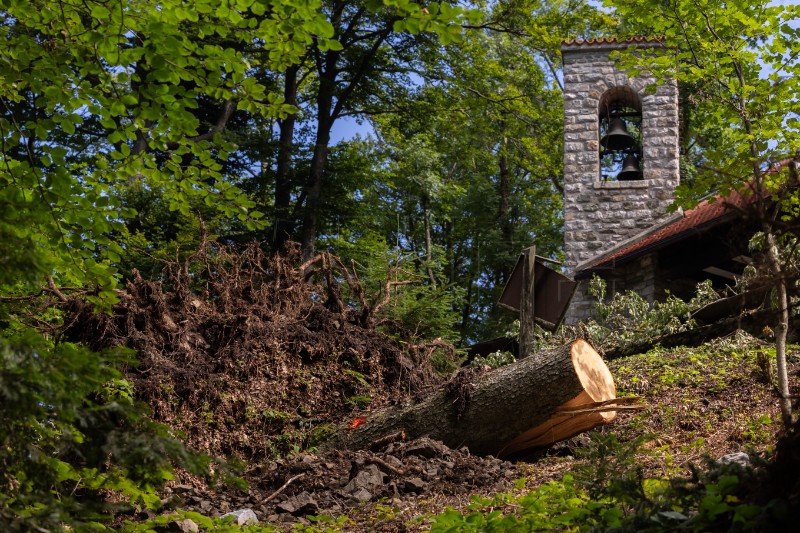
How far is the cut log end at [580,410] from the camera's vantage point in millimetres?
7344

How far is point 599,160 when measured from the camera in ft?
53.4

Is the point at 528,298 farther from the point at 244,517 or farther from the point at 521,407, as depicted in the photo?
the point at 244,517

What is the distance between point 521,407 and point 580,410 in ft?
1.70

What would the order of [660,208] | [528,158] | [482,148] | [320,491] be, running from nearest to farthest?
[320,491] < [660,208] < [528,158] < [482,148]

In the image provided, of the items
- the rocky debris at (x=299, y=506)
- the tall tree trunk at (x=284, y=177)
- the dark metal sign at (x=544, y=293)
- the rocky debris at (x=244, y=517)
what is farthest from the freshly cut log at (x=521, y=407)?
the tall tree trunk at (x=284, y=177)

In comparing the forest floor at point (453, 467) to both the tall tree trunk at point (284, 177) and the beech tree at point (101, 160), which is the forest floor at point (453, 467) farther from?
the tall tree trunk at point (284, 177)

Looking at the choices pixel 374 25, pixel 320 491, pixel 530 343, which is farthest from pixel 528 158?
pixel 320 491

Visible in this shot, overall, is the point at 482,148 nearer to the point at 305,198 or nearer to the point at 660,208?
the point at 305,198

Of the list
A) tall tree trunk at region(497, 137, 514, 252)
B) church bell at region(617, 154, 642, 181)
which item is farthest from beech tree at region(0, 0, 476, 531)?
tall tree trunk at region(497, 137, 514, 252)

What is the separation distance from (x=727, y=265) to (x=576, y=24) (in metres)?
8.42

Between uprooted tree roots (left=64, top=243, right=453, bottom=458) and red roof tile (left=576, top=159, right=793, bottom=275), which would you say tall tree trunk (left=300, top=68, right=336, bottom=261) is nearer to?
red roof tile (left=576, top=159, right=793, bottom=275)

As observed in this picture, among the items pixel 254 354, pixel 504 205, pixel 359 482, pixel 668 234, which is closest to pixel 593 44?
pixel 668 234

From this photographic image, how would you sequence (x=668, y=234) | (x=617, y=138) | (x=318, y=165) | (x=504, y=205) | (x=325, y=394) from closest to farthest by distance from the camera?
1. (x=325, y=394)
2. (x=668, y=234)
3. (x=617, y=138)
4. (x=318, y=165)
5. (x=504, y=205)

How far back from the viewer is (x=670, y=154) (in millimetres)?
16188
